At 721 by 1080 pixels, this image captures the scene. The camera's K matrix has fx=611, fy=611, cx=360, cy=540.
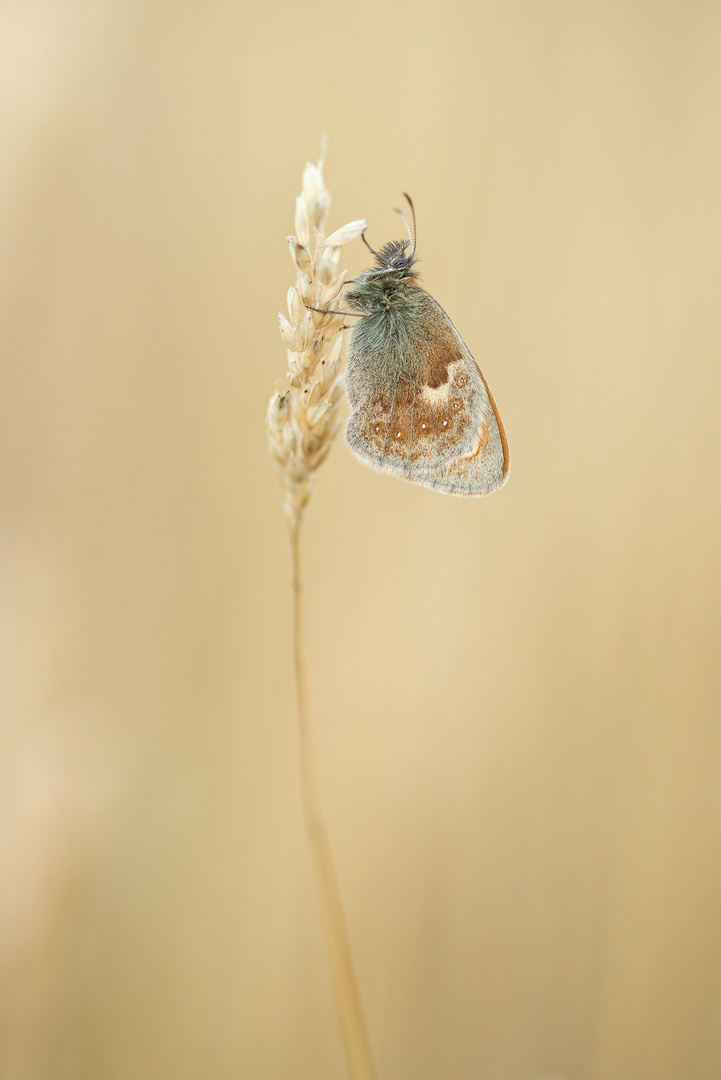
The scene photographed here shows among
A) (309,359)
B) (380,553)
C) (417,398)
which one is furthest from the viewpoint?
(380,553)

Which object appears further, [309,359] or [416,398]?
[416,398]

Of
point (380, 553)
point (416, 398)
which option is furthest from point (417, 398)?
point (380, 553)

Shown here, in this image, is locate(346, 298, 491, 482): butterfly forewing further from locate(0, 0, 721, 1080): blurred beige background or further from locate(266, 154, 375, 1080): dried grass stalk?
locate(0, 0, 721, 1080): blurred beige background

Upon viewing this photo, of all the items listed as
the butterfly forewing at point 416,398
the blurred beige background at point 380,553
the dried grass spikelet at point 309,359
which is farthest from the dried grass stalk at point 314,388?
the blurred beige background at point 380,553

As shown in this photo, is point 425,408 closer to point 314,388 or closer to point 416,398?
point 416,398

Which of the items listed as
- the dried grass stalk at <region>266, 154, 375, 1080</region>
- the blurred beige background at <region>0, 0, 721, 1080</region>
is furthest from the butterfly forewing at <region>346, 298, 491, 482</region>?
the blurred beige background at <region>0, 0, 721, 1080</region>
